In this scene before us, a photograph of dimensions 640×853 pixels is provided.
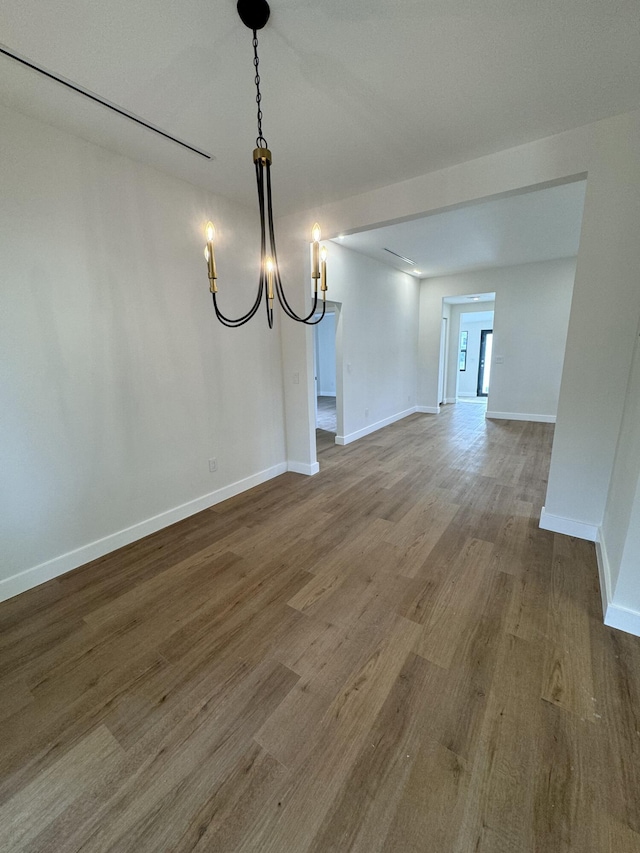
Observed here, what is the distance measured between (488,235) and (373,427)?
122 inches

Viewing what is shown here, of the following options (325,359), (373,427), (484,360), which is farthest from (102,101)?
(484,360)

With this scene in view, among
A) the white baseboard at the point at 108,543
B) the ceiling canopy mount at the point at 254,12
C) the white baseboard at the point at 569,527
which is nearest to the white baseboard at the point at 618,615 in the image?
the white baseboard at the point at 569,527

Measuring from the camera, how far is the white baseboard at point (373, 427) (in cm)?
501

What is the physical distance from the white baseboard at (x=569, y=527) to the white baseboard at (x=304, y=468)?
2210mm

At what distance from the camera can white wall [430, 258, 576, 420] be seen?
18.7ft

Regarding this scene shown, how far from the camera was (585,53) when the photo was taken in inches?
59.9

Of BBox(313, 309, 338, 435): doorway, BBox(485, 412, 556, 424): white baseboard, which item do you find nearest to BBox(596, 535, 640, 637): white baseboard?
→ BBox(485, 412, 556, 424): white baseboard

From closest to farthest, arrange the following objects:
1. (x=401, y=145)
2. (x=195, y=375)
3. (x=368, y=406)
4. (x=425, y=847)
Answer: (x=425, y=847) < (x=401, y=145) < (x=195, y=375) < (x=368, y=406)

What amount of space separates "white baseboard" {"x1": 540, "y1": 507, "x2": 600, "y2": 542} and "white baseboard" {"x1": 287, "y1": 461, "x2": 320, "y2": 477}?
2.21 metres

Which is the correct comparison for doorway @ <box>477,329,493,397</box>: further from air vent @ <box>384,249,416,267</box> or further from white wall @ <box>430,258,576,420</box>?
air vent @ <box>384,249,416,267</box>

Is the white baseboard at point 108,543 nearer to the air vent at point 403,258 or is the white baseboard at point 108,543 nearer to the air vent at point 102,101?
the air vent at point 102,101

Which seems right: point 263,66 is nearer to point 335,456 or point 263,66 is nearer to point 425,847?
point 425,847

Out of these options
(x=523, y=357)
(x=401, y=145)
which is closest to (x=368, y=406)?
(x=523, y=357)

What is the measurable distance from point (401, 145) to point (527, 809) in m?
3.27
